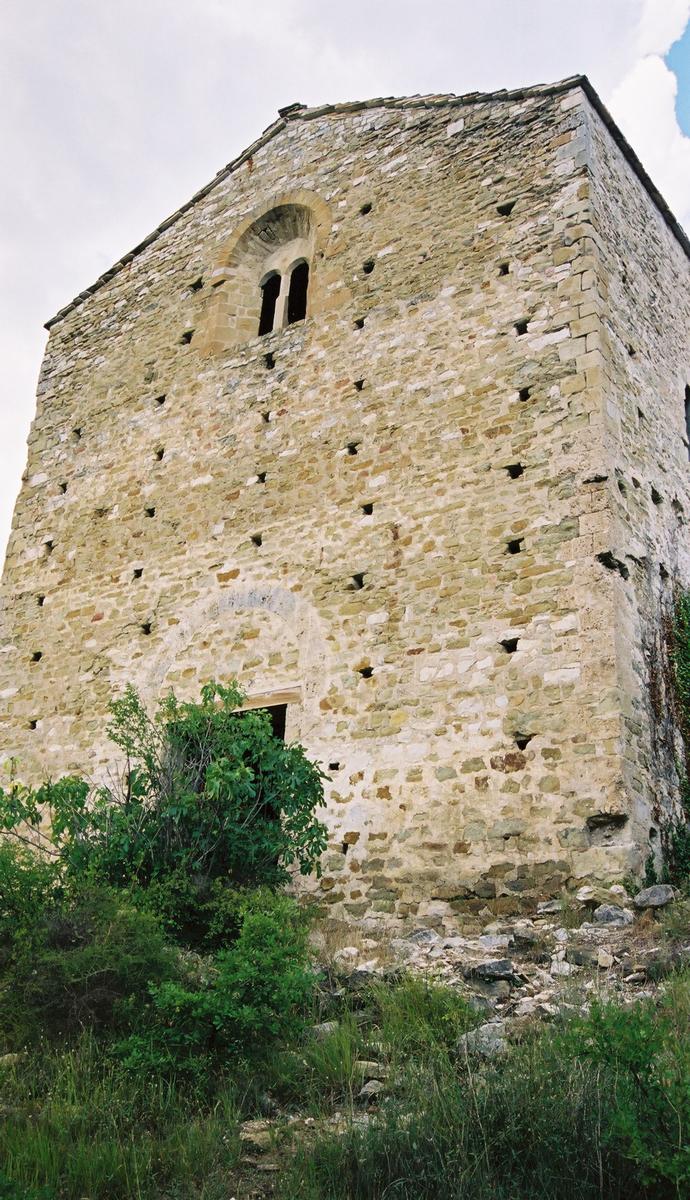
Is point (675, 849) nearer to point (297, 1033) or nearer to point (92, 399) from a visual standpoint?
point (297, 1033)

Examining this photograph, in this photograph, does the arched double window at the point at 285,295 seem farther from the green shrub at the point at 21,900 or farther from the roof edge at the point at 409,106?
the green shrub at the point at 21,900

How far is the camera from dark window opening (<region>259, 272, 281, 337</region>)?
1138 cm

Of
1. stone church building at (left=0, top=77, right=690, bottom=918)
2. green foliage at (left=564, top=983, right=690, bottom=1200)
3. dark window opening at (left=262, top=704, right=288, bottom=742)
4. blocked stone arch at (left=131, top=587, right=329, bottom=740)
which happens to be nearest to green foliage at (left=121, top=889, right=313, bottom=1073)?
green foliage at (left=564, top=983, right=690, bottom=1200)

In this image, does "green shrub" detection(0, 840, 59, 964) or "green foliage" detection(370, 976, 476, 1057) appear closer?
"green foliage" detection(370, 976, 476, 1057)

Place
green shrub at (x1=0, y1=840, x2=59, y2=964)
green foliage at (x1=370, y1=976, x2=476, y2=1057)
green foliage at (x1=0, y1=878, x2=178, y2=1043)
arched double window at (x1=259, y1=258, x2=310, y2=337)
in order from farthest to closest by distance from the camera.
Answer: arched double window at (x1=259, y1=258, x2=310, y2=337) → green shrub at (x1=0, y1=840, x2=59, y2=964) → green foliage at (x1=0, y1=878, x2=178, y2=1043) → green foliage at (x1=370, y1=976, x2=476, y2=1057)

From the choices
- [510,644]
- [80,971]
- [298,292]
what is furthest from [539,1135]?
[298,292]

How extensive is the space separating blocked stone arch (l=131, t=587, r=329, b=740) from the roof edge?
5350 millimetres

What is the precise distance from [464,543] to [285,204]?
5.53m

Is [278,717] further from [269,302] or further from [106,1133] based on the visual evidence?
[269,302]

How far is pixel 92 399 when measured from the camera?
39.8ft

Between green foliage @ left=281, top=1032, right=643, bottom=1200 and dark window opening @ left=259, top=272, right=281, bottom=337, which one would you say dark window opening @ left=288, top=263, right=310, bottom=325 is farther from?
green foliage @ left=281, top=1032, right=643, bottom=1200

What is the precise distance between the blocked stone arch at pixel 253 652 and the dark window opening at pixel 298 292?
11.9 feet

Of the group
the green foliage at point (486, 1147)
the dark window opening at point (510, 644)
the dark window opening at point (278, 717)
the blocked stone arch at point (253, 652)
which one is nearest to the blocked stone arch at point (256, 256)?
the blocked stone arch at point (253, 652)

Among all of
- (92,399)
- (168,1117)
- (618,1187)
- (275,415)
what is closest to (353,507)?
(275,415)
